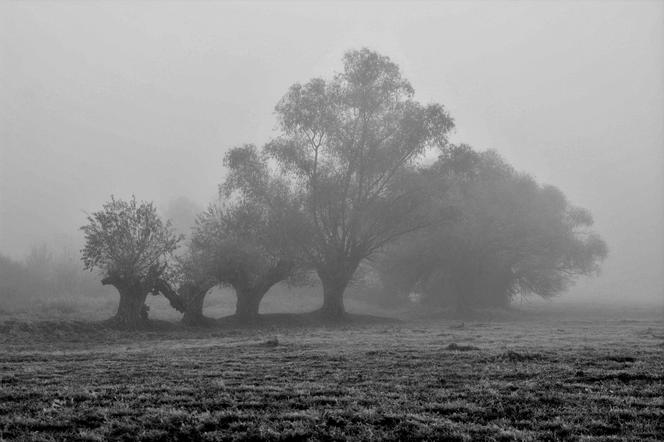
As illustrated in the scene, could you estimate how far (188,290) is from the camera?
43.6m

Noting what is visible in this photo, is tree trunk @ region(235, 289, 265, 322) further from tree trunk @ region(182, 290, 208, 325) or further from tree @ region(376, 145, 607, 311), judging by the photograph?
tree @ region(376, 145, 607, 311)

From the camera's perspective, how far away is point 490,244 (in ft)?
200

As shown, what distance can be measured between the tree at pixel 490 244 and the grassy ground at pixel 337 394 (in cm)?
3461

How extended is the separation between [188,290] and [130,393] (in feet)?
102

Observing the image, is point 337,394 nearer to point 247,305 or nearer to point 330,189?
point 247,305

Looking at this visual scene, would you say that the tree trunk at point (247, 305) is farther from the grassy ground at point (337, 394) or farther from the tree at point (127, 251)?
the grassy ground at point (337, 394)

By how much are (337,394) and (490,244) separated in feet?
168

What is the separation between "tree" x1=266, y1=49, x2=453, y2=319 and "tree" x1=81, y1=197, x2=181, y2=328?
15.3m

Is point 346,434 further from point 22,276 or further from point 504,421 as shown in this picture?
point 22,276

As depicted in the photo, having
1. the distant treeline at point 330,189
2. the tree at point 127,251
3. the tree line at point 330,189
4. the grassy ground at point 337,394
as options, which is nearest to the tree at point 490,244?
the distant treeline at point 330,189

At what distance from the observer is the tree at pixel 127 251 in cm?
3853

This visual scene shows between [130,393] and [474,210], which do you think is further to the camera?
[474,210]

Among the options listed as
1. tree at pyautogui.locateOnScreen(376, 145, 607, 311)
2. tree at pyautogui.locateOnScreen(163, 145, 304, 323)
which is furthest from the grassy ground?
tree at pyautogui.locateOnScreen(376, 145, 607, 311)

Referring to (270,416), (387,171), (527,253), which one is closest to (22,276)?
(387,171)
